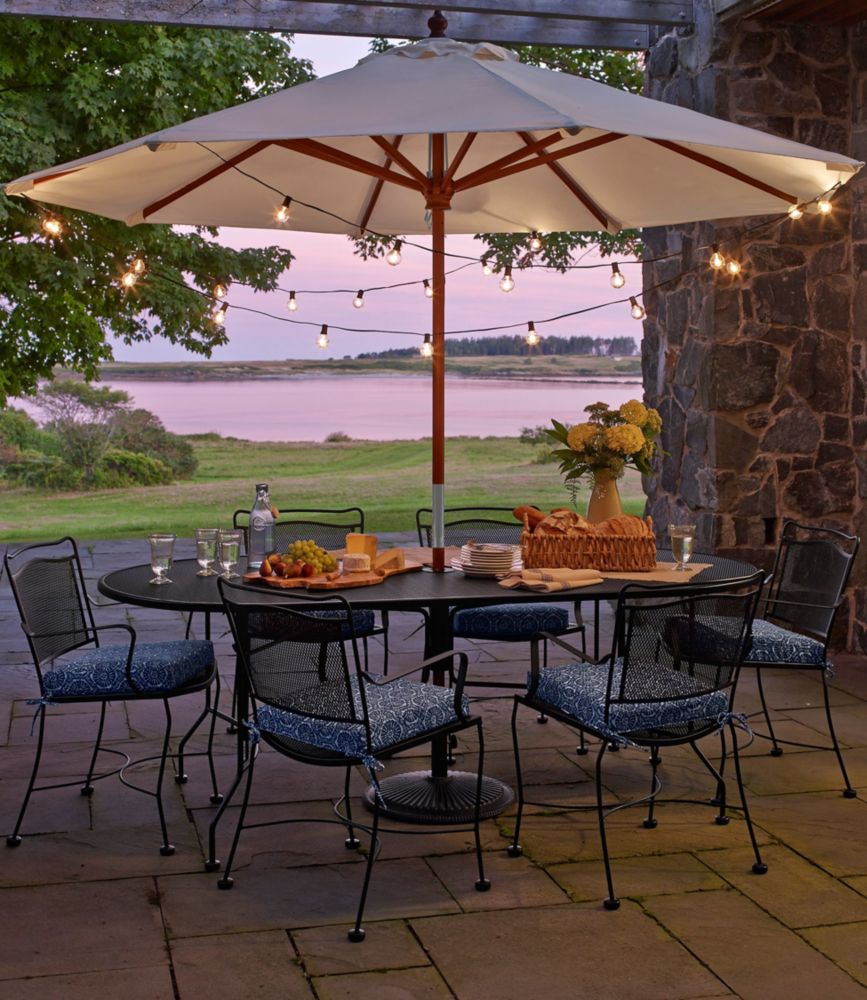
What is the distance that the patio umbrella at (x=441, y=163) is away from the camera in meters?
3.42

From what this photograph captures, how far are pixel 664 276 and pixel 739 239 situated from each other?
0.62 m

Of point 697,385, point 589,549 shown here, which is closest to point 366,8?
point 697,385

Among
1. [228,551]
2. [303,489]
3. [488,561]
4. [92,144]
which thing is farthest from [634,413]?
[303,489]

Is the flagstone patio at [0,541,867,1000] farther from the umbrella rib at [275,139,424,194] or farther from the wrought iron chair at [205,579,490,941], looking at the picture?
the umbrella rib at [275,139,424,194]

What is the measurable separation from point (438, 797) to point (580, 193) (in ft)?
7.94

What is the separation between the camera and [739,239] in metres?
5.87

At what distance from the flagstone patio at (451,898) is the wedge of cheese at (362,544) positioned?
0.76 m

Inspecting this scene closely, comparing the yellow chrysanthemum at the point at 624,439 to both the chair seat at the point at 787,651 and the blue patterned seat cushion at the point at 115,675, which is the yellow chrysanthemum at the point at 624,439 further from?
the blue patterned seat cushion at the point at 115,675

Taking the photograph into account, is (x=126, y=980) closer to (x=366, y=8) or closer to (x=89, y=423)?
(x=366, y=8)

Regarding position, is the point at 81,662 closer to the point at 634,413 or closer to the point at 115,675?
the point at 115,675

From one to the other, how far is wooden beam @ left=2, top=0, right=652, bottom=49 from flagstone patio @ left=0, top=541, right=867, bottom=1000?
3.39 metres

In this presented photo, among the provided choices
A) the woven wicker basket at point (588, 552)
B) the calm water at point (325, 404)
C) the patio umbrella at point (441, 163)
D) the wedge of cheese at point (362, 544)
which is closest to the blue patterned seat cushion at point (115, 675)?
the wedge of cheese at point (362, 544)

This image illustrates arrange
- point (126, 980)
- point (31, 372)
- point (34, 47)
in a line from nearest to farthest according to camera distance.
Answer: point (126, 980)
point (34, 47)
point (31, 372)

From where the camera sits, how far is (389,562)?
405 cm
